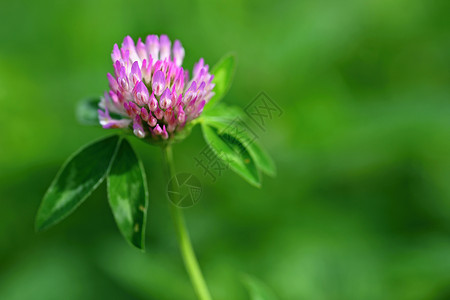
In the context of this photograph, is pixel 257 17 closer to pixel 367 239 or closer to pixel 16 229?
pixel 367 239

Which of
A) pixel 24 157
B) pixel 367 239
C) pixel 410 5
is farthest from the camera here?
pixel 410 5

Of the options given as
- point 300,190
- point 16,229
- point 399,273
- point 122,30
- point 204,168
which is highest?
point 122,30

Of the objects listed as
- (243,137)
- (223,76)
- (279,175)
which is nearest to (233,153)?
(243,137)

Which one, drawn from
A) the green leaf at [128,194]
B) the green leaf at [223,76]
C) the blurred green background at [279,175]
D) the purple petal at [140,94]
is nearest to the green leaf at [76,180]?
the green leaf at [128,194]

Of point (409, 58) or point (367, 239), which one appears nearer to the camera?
point (367, 239)

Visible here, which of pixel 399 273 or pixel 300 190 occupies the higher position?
pixel 300 190

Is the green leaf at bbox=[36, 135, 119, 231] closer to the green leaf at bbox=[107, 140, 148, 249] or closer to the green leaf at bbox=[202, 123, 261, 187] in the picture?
the green leaf at bbox=[107, 140, 148, 249]

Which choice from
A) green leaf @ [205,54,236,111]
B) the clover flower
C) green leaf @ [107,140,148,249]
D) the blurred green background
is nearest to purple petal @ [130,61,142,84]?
the clover flower

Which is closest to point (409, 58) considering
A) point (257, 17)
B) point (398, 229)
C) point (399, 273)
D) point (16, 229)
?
point (257, 17)
